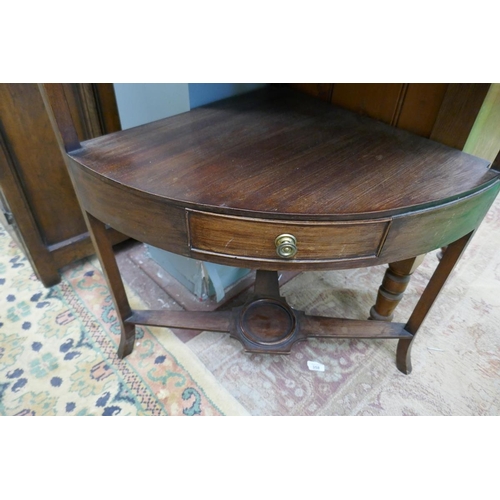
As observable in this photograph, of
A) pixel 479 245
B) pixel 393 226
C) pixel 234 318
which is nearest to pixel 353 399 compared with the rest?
pixel 234 318

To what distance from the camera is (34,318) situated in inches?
50.0

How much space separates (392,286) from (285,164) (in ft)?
1.93

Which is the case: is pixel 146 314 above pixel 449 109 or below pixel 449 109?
below

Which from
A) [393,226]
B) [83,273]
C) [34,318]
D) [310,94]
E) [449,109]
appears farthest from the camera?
[83,273]

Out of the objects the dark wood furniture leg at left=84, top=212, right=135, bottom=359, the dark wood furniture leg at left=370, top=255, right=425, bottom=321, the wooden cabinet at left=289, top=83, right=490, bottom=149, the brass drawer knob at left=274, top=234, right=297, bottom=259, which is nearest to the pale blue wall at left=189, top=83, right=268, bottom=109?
the wooden cabinet at left=289, top=83, right=490, bottom=149

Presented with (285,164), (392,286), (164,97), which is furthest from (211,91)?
(392,286)

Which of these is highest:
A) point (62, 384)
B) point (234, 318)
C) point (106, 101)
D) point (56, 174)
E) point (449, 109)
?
point (449, 109)

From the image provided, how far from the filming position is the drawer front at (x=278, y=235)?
→ 618mm

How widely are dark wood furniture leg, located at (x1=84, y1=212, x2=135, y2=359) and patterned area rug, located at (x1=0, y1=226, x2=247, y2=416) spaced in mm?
66

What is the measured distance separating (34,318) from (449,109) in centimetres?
137

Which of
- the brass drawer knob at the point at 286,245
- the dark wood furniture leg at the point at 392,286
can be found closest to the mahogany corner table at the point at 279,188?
the brass drawer knob at the point at 286,245

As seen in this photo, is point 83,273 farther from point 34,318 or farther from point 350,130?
point 350,130

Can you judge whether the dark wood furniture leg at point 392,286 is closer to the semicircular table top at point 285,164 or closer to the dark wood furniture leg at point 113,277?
the semicircular table top at point 285,164

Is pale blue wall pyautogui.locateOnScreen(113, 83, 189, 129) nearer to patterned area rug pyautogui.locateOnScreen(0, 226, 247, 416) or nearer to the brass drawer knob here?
the brass drawer knob
